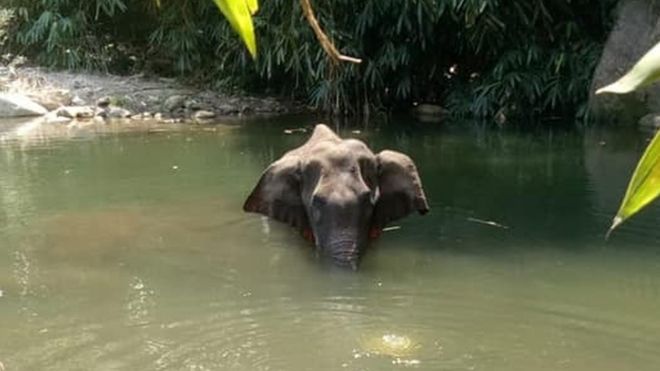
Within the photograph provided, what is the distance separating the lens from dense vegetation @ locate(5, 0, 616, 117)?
11.6 m

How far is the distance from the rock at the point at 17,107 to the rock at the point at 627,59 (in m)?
6.66

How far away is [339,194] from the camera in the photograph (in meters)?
5.04

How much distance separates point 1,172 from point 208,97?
5528 mm

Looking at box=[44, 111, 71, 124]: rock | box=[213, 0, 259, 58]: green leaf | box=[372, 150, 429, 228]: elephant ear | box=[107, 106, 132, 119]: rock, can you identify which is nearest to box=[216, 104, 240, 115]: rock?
box=[107, 106, 132, 119]: rock

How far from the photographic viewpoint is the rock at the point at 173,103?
12836 millimetres

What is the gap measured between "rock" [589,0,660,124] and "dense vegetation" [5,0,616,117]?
37 cm

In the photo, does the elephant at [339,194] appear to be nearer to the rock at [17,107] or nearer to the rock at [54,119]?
the rock at [54,119]

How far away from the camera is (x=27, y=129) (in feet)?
36.3

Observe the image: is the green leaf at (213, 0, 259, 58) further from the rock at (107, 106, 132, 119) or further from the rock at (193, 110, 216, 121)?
the rock at (107, 106, 132, 119)

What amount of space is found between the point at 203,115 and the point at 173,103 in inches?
28.5

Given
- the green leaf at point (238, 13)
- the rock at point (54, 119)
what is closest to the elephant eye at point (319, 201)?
the green leaf at point (238, 13)

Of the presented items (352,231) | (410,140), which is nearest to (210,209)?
(352,231)

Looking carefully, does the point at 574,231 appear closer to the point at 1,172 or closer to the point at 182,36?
the point at 1,172

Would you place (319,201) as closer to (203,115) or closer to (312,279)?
(312,279)
